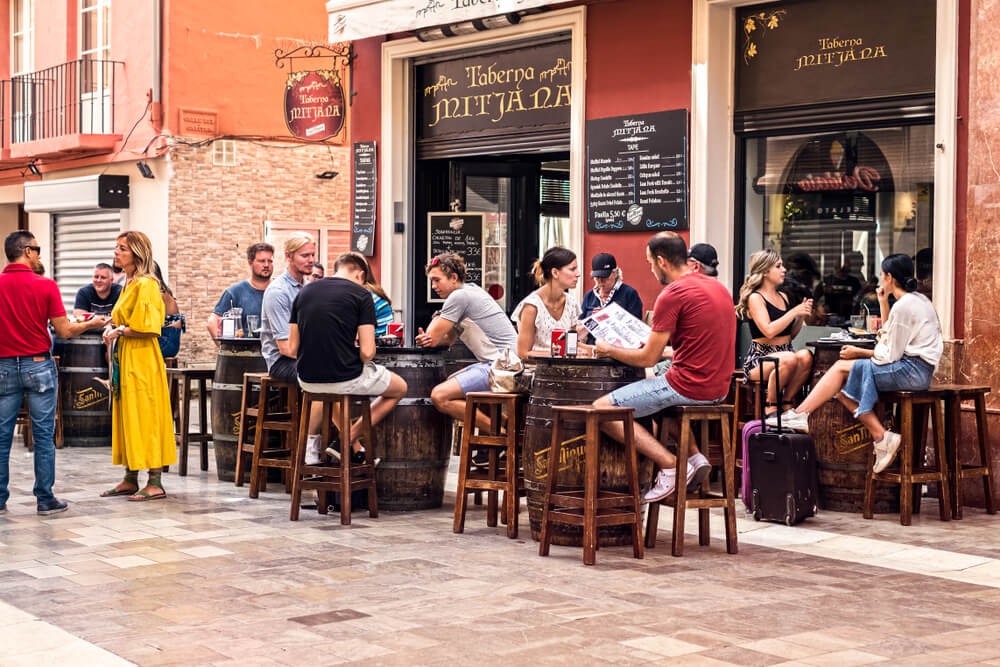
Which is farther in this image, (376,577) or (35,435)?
(35,435)

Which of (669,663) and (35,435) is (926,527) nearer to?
(669,663)

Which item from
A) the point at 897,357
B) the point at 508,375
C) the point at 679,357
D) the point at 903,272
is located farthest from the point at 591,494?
the point at 903,272

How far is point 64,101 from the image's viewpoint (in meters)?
21.4

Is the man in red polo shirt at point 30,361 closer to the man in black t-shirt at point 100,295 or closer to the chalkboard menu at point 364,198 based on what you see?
the man in black t-shirt at point 100,295

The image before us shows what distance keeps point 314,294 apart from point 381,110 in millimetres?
5849

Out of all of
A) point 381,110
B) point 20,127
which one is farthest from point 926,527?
point 20,127

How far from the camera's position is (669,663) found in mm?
5262

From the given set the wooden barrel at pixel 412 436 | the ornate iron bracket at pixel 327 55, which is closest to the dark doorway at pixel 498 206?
the ornate iron bracket at pixel 327 55

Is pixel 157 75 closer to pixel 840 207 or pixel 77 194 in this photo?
pixel 77 194

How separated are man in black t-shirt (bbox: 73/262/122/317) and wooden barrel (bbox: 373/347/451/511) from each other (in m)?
4.96

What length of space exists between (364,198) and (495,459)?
623 centimetres

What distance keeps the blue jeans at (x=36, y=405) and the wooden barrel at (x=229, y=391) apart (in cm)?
161

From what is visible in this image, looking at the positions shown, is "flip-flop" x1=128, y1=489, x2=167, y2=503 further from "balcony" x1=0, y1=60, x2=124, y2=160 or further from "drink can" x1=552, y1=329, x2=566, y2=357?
"balcony" x1=0, y1=60, x2=124, y2=160

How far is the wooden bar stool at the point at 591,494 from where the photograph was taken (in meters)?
7.32
